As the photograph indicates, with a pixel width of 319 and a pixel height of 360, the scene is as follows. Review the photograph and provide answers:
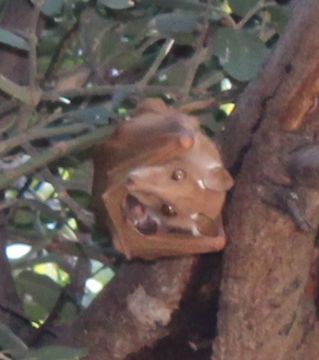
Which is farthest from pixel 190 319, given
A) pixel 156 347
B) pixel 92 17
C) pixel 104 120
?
pixel 92 17

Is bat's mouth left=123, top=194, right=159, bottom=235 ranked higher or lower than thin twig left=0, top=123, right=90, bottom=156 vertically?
higher

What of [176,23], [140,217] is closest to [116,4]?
[176,23]

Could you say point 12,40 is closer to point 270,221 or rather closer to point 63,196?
point 63,196

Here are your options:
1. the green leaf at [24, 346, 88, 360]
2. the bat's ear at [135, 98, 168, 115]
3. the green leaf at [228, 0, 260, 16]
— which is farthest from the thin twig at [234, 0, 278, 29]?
the green leaf at [24, 346, 88, 360]

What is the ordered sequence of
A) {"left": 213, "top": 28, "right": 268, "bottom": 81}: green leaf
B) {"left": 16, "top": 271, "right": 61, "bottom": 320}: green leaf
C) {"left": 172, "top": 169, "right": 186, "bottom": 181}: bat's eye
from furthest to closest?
{"left": 16, "top": 271, "right": 61, "bottom": 320}: green leaf, {"left": 213, "top": 28, "right": 268, "bottom": 81}: green leaf, {"left": 172, "top": 169, "right": 186, "bottom": 181}: bat's eye

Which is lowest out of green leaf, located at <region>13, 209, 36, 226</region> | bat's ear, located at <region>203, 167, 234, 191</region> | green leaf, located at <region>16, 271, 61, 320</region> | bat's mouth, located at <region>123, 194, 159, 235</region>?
green leaf, located at <region>16, 271, 61, 320</region>

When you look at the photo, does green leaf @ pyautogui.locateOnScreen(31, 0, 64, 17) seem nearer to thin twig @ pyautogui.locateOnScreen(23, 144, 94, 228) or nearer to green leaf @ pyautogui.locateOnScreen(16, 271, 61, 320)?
thin twig @ pyautogui.locateOnScreen(23, 144, 94, 228)

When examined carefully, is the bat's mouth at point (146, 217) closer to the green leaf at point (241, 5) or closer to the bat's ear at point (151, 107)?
the bat's ear at point (151, 107)
